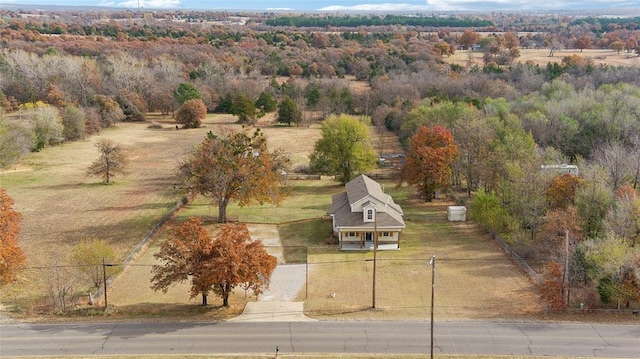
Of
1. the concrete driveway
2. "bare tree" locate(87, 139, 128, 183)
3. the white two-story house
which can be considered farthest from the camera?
"bare tree" locate(87, 139, 128, 183)

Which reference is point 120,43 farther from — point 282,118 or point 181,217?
point 181,217

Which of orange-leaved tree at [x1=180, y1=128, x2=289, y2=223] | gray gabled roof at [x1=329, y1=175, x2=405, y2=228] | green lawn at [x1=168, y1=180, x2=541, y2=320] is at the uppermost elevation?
orange-leaved tree at [x1=180, y1=128, x2=289, y2=223]

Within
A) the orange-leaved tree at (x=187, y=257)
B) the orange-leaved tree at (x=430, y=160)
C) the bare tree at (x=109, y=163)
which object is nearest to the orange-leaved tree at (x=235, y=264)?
the orange-leaved tree at (x=187, y=257)

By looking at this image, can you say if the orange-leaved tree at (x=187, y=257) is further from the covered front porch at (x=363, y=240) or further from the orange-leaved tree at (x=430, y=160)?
the orange-leaved tree at (x=430, y=160)

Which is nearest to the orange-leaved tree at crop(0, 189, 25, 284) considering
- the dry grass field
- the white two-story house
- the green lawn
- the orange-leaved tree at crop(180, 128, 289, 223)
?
the orange-leaved tree at crop(180, 128, 289, 223)

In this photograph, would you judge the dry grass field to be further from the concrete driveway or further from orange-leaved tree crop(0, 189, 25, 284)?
orange-leaved tree crop(0, 189, 25, 284)
